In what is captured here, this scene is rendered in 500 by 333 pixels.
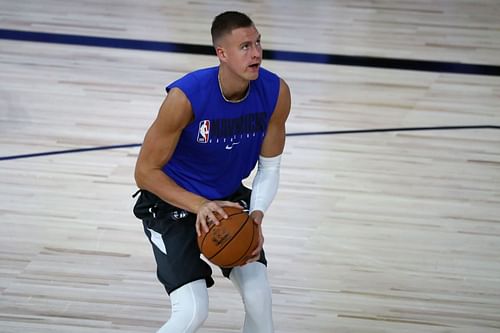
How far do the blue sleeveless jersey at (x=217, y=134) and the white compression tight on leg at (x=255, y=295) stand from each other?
11.8 inches

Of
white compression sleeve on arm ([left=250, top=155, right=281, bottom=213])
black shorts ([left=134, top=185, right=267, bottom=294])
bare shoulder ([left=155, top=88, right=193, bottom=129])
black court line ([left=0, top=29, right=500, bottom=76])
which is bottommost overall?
black court line ([left=0, top=29, right=500, bottom=76])

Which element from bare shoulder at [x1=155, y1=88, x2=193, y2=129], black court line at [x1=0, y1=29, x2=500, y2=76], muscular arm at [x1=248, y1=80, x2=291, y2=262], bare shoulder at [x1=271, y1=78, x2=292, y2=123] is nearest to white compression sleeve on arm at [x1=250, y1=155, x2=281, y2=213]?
muscular arm at [x1=248, y1=80, x2=291, y2=262]

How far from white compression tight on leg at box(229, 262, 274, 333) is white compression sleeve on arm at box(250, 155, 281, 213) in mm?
221

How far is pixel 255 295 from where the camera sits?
3.62 meters

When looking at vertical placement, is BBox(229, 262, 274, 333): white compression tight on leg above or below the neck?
below

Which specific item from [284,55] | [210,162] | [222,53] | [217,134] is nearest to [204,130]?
[217,134]

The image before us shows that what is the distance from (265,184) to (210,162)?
242 mm

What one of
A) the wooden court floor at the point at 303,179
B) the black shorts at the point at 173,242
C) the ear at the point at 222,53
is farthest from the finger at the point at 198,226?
the wooden court floor at the point at 303,179

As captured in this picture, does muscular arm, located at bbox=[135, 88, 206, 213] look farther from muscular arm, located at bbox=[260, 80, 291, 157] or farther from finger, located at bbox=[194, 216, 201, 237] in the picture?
muscular arm, located at bbox=[260, 80, 291, 157]

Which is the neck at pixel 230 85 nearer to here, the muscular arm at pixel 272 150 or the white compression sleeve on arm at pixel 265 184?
the muscular arm at pixel 272 150

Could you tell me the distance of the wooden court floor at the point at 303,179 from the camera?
4652mm

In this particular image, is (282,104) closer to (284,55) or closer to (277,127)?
(277,127)

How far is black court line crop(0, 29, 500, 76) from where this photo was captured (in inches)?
312

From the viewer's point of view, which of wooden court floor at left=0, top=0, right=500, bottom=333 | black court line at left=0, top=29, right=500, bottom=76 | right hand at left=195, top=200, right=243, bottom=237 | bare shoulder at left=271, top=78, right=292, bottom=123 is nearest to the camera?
right hand at left=195, top=200, right=243, bottom=237
